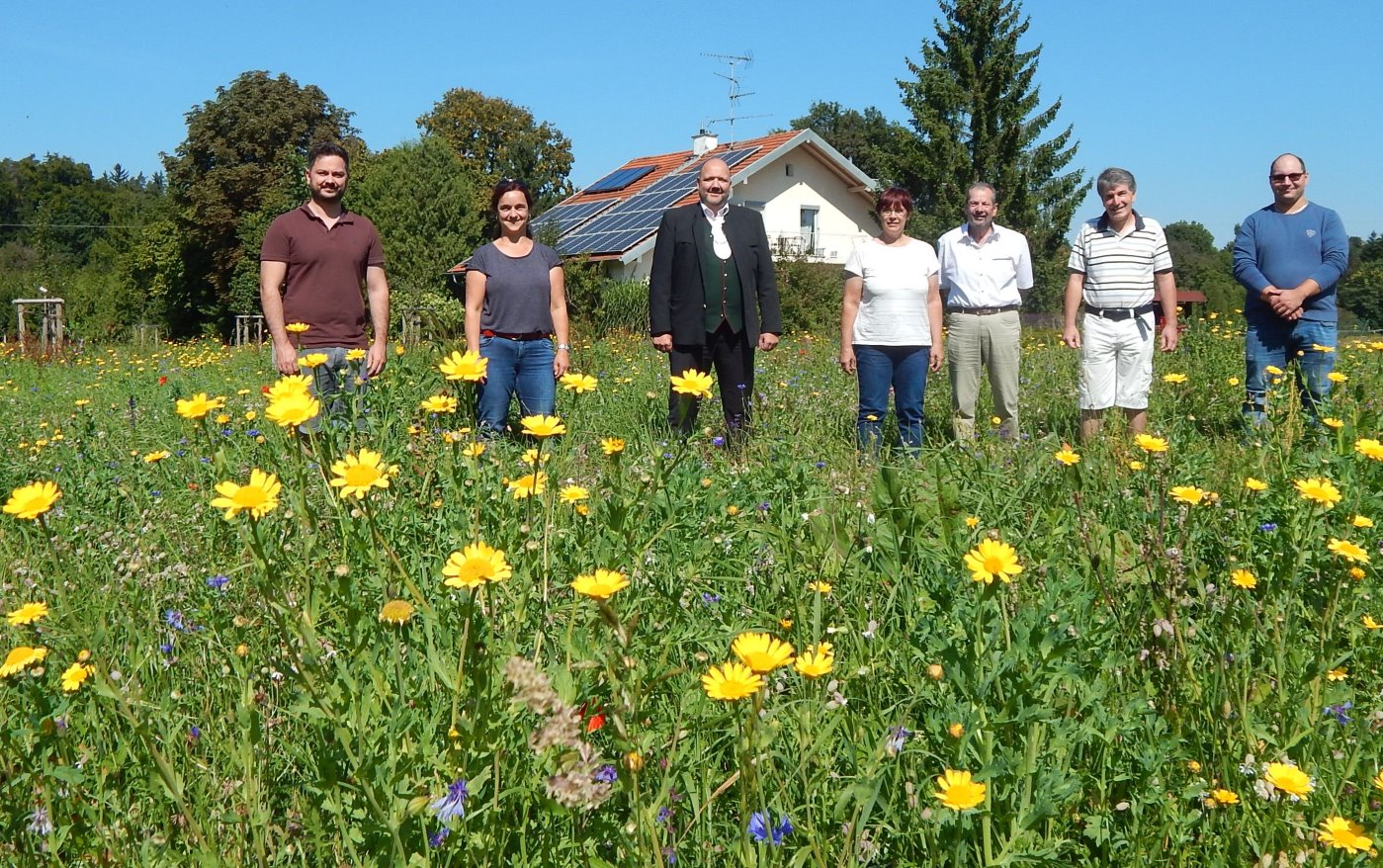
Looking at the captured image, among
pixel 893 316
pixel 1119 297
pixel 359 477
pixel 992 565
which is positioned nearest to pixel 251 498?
pixel 359 477

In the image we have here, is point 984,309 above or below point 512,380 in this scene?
above

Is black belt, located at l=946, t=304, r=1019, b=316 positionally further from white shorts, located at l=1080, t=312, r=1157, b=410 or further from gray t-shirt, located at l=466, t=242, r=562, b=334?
gray t-shirt, located at l=466, t=242, r=562, b=334

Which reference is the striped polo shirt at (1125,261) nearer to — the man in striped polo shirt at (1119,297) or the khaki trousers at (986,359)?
the man in striped polo shirt at (1119,297)

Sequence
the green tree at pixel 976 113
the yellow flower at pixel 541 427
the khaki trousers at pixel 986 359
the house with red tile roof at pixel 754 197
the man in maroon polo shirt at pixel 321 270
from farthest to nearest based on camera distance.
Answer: the green tree at pixel 976 113, the house with red tile roof at pixel 754 197, the khaki trousers at pixel 986 359, the man in maroon polo shirt at pixel 321 270, the yellow flower at pixel 541 427

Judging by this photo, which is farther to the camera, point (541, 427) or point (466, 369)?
point (466, 369)

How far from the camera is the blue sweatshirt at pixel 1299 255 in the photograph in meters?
5.27

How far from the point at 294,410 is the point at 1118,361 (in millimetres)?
4612

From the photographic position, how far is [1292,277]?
5.32m

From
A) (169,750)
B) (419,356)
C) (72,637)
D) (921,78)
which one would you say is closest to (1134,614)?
(169,750)

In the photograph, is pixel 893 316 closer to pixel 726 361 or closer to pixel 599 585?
pixel 726 361

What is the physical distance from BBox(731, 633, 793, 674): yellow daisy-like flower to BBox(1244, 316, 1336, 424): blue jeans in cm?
476

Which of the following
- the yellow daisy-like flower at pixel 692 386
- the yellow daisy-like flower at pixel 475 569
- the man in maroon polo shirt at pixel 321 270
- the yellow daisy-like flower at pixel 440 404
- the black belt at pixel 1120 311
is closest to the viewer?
the yellow daisy-like flower at pixel 475 569

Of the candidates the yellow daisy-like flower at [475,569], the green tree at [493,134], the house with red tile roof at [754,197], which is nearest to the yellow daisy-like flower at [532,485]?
the yellow daisy-like flower at [475,569]

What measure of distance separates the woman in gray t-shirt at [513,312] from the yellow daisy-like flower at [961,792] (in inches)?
140
